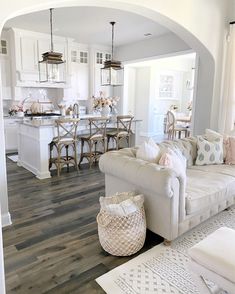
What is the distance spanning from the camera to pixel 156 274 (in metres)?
2.04

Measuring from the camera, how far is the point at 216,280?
1.55 meters

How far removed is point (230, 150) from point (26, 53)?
16.9ft

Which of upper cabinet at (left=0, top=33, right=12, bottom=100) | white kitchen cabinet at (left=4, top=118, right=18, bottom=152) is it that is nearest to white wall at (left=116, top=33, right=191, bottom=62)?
upper cabinet at (left=0, top=33, right=12, bottom=100)

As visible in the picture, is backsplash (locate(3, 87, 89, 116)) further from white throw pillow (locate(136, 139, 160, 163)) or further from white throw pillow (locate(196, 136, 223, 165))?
white throw pillow (locate(136, 139, 160, 163))

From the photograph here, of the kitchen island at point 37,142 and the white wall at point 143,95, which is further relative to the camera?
the white wall at point 143,95

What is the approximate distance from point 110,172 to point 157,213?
68 cm

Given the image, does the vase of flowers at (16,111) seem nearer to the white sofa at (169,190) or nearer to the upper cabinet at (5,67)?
the upper cabinet at (5,67)

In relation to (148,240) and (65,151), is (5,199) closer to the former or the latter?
(148,240)

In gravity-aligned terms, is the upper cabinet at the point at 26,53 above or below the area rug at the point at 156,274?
above

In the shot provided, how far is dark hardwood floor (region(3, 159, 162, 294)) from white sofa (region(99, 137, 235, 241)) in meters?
0.31

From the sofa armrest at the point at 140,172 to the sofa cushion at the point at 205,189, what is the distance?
0.38 metres

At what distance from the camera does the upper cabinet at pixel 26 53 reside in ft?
19.7

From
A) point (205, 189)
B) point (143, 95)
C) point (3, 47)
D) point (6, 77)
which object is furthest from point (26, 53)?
point (205, 189)

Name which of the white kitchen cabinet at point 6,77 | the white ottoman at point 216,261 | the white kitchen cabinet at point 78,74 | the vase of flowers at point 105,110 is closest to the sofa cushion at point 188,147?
the white ottoman at point 216,261
